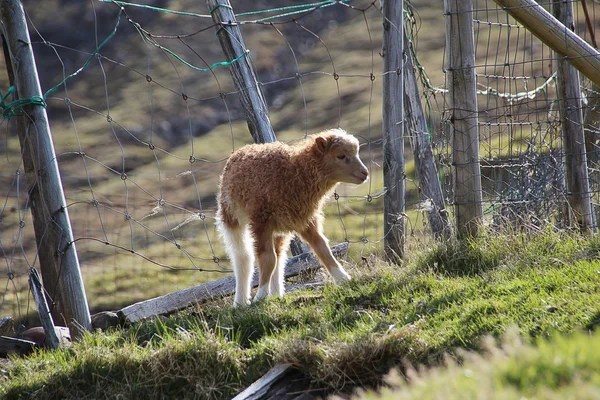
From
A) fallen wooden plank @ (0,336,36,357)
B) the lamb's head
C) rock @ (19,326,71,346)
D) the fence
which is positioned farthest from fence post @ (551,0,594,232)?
the fence

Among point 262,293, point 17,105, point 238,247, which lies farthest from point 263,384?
point 17,105

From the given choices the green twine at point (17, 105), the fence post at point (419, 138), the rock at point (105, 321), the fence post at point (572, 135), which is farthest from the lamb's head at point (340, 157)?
the green twine at point (17, 105)

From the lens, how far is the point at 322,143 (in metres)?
8.80

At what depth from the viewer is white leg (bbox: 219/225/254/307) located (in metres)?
8.69

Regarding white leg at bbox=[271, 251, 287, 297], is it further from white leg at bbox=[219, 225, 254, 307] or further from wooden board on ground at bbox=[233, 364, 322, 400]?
wooden board on ground at bbox=[233, 364, 322, 400]

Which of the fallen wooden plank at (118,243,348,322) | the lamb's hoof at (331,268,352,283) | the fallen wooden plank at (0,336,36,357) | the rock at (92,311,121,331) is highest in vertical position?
the lamb's hoof at (331,268,352,283)

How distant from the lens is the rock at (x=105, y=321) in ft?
26.3

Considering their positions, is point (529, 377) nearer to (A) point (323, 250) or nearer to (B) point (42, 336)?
(A) point (323, 250)

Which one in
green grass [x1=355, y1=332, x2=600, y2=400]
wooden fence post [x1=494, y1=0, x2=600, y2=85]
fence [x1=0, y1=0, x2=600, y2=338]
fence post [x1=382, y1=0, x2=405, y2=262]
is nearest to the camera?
green grass [x1=355, y1=332, x2=600, y2=400]

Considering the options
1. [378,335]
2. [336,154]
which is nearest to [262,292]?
[336,154]

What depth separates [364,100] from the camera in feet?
263

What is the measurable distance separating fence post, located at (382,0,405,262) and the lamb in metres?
0.68

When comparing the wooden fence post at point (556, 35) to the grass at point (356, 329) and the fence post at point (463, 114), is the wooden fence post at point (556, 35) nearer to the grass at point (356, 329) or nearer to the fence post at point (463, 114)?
the fence post at point (463, 114)

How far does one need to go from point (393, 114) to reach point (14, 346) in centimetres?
493
